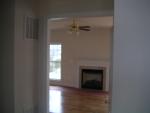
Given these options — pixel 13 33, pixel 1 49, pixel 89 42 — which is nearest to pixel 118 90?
pixel 13 33

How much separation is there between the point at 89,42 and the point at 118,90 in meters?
6.15

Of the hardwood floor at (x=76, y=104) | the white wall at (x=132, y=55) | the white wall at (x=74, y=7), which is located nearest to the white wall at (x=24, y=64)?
the white wall at (x=74, y=7)

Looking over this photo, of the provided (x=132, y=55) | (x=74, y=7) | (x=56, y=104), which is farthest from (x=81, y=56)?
(x=132, y=55)

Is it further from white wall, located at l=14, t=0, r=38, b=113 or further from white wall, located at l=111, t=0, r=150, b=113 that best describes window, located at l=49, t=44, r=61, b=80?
white wall, located at l=111, t=0, r=150, b=113

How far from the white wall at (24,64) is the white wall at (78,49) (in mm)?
4366

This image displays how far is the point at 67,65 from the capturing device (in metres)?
8.07

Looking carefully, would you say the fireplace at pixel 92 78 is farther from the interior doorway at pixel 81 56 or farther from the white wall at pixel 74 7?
the white wall at pixel 74 7

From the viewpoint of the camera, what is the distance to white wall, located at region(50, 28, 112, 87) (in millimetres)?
7480

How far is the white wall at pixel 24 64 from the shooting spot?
3035 millimetres

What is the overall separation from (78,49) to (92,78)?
146 centimetres

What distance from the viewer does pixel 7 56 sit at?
9.93ft

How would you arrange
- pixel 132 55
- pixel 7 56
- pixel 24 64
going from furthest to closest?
pixel 24 64 → pixel 7 56 → pixel 132 55

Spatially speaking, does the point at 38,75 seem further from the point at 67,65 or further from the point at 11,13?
the point at 67,65

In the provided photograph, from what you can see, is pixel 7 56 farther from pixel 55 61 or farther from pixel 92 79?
pixel 55 61
